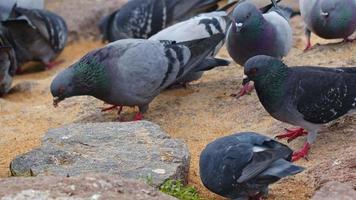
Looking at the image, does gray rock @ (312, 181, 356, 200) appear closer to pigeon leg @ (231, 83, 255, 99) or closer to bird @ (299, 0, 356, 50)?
pigeon leg @ (231, 83, 255, 99)

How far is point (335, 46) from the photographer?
8664 millimetres

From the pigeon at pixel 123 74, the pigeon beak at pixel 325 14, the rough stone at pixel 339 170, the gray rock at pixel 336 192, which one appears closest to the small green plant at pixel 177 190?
the rough stone at pixel 339 170

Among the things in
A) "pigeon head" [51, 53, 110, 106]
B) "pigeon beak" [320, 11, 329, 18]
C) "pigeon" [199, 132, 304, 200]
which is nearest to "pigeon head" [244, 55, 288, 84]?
"pigeon" [199, 132, 304, 200]

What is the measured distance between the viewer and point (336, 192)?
14.5ft

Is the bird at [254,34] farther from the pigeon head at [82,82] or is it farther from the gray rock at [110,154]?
the gray rock at [110,154]

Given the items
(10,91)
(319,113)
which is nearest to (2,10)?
(10,91)

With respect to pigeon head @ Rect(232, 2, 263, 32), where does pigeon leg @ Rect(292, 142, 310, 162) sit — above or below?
below

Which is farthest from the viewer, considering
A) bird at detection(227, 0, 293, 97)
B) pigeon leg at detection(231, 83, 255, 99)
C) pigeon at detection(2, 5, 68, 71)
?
pigeon at detection(2, 5, 68, 71)

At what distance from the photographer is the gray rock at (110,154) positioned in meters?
5.34

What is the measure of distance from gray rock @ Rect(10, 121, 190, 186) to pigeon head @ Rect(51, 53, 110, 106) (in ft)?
2.61

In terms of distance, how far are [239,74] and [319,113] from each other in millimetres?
2509

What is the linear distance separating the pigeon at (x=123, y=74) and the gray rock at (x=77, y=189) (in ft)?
8.48

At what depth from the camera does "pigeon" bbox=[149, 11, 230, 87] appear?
7742mm

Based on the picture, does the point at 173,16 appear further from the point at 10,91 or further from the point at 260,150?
the point at 260,150
